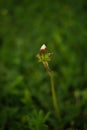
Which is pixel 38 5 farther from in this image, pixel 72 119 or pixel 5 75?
pixel 72 119

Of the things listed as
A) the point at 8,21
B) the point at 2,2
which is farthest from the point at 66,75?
the point at 2,2

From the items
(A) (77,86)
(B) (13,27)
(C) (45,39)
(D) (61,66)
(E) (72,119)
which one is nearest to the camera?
(E) (72,119)

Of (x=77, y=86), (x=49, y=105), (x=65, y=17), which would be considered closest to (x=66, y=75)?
(x=77, y=86)

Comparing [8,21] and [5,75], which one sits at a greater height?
[8,21]

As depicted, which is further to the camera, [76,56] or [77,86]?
[76,56]

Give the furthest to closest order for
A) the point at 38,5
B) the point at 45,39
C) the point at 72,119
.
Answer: the point at 38,5 → the point at 45,39 → the point at 72,119

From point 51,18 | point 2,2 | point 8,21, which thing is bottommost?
point 51,18

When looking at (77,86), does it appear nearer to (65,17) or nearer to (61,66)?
(61,66)
